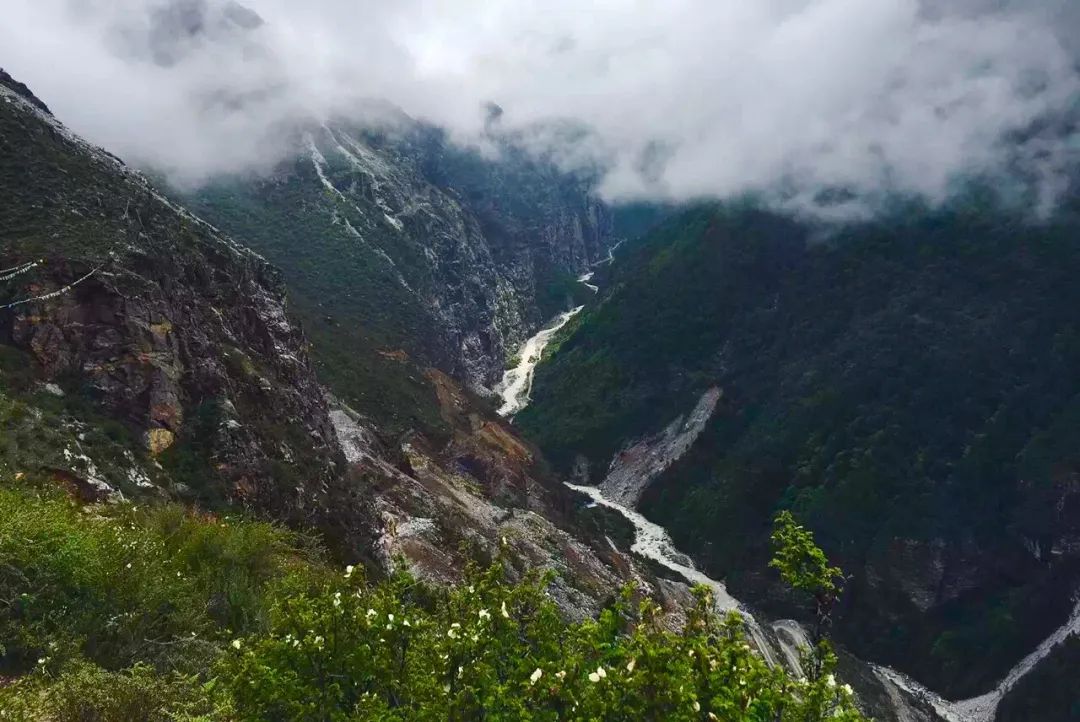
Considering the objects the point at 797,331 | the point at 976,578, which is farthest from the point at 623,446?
the point at 976,578

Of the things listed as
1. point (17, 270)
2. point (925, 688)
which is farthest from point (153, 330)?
point (925, 688)

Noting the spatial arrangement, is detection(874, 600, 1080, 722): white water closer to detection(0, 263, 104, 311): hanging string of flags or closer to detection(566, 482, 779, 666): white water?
detection(566, 482, 779, 666): white water

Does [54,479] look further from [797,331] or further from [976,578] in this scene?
[797,331]

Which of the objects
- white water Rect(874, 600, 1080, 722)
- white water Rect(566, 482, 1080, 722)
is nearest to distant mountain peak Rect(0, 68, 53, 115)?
white water Rect(566, 482, 1080, 722)

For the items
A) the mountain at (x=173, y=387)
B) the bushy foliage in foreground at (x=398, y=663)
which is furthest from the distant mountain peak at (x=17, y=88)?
the bushy foliage in foreground at (x=398, y=663)

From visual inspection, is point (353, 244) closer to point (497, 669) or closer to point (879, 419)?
point (879, 419)

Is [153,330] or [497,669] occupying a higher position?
[153,330]

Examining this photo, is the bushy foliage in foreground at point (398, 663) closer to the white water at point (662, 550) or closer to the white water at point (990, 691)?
the white water at point (662, 550)
